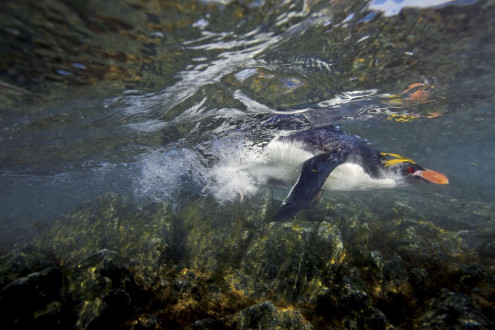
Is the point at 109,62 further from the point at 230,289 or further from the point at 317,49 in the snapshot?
the point at 230,289

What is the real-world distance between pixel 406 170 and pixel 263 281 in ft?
13.4

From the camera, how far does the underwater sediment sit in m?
2.78

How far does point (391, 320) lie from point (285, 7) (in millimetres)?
5077

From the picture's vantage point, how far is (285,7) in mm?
3703

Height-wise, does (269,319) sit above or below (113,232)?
above

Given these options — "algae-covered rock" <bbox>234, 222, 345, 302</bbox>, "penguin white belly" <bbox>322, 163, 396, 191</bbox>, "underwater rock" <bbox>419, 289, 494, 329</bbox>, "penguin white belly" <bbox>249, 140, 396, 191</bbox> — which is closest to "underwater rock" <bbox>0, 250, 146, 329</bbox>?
"algae-covered rock" <bbox>234, 222, 345, 302</bbox>

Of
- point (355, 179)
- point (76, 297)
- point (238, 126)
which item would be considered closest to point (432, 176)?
point (355, 179)

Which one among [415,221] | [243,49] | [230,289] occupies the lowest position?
[415,221]

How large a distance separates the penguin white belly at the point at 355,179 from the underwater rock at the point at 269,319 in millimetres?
3519

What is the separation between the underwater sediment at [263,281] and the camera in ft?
9.11

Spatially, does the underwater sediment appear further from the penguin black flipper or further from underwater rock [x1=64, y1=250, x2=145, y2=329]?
the penguin black flipper

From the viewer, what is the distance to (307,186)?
4.32 m

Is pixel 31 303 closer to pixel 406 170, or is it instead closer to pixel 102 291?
pixel 102 291

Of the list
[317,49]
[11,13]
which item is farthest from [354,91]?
[11,13]
